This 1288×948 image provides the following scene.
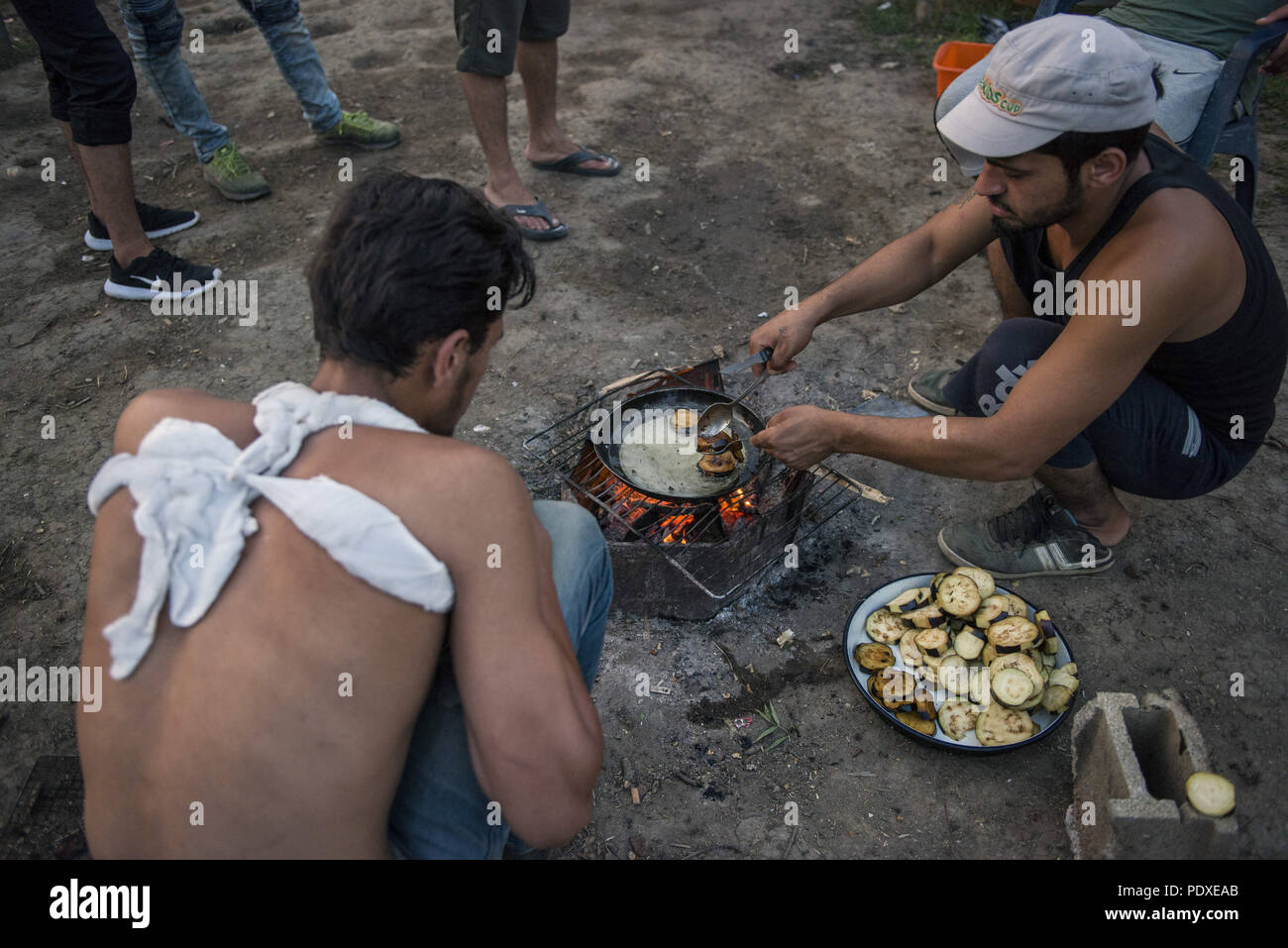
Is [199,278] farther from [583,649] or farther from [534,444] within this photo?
[583,649]

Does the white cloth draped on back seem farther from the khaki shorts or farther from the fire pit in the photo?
the khaki shorts

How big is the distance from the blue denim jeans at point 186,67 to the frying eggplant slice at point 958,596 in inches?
202

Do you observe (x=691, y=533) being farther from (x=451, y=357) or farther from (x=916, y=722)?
(x=451, y=357)

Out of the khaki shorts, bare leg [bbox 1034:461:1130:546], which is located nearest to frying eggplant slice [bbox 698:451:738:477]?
bare leg [bbox 1034:461:1130:546]

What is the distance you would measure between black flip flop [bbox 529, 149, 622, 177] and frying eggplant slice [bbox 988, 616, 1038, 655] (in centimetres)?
399

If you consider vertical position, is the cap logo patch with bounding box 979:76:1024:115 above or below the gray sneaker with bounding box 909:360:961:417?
above

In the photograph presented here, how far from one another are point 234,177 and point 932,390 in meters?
4.43

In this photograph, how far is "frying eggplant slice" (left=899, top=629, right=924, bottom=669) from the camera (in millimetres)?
2896

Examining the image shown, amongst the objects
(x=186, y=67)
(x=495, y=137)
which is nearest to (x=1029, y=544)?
(x=495, y=137)

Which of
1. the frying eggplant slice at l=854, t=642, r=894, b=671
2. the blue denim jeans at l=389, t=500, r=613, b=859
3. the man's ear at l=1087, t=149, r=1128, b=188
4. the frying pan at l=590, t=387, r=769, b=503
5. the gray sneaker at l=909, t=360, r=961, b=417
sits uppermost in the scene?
the man's ear at l=1087, t=149, r=1128, b=188

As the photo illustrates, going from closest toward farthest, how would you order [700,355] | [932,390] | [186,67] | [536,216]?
[932,390]
[700,355]
[536,216]
[186,67]

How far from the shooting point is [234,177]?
18.0 feet

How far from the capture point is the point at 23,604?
3221 millimetres

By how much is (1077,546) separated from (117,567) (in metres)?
3.06
